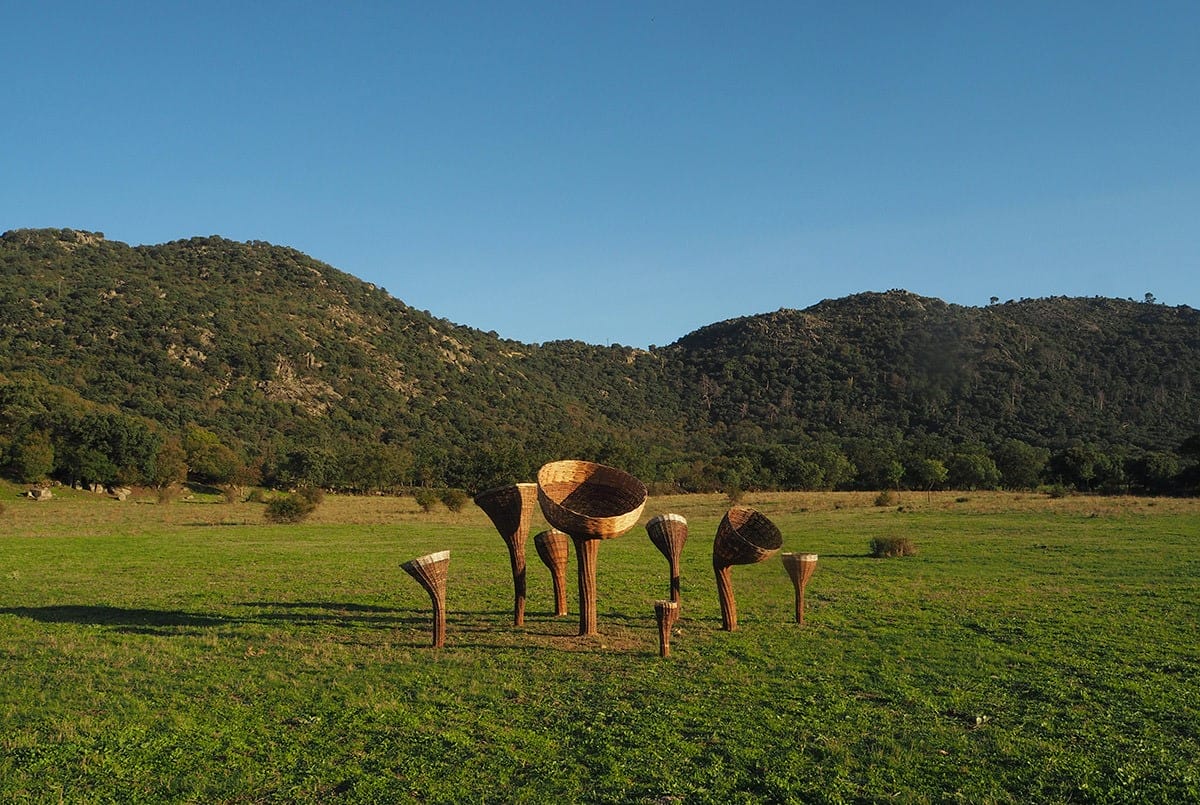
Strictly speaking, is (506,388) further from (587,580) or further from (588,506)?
(587,580)

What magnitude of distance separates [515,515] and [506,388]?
99040mm

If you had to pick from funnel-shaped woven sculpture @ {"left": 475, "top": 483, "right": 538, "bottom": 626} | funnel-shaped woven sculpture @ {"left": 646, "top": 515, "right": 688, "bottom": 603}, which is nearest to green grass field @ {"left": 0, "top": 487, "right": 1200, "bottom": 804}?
funnel-shaped woven sculpture @ {"left": 475, "top": 483, "right": 538, "bottom": 626}

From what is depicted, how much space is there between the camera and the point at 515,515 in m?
13.5

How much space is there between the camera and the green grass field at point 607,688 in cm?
676

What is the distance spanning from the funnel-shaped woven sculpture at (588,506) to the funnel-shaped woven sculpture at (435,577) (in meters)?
1.72

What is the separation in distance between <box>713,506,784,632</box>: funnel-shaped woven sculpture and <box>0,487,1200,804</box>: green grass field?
470 millimetres

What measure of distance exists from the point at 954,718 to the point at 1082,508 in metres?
38.8

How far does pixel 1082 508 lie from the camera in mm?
40969

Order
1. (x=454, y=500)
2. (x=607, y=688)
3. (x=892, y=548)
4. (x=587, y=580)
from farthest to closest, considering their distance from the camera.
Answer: (x=454, y=500) < (x=892, y=548) < (x=587, y=580) < (x=607, y=688)

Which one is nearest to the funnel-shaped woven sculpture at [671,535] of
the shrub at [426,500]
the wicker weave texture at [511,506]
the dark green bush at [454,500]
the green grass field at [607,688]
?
the green grass field at [607,688]

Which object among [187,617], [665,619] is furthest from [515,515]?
[187,617]

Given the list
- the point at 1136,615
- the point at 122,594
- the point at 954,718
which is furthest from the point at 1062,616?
the point at 122,594

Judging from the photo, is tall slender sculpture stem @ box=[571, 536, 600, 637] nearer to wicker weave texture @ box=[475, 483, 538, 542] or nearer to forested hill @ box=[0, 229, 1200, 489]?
wicker weave texture @ box=[475, 483, 538, 542]

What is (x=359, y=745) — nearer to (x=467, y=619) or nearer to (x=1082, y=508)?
(x=467, y=619)
